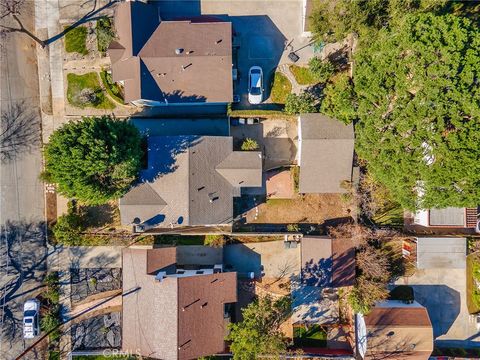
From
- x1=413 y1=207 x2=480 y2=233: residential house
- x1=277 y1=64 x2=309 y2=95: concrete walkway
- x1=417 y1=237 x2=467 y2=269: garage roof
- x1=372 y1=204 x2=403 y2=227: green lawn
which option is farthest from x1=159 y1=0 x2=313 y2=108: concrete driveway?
x1=417 y1=237 x2=467 y2=269: garage roof

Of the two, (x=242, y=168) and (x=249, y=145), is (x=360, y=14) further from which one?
(x=242, y=168)

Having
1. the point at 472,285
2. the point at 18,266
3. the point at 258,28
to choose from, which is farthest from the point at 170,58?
the point at 472,285

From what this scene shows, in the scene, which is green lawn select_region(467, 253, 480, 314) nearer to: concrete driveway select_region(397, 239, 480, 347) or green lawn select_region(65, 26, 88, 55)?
concrete driveway select_region(397, 239, 480, 347)

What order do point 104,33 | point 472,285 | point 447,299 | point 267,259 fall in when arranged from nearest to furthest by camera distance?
1. point 104,33
2. point 472,285
3. point 447,299
4. point 267,259

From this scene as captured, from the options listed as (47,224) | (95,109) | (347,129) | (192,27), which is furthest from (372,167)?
(47,224)

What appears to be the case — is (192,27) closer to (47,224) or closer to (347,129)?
(347,129)

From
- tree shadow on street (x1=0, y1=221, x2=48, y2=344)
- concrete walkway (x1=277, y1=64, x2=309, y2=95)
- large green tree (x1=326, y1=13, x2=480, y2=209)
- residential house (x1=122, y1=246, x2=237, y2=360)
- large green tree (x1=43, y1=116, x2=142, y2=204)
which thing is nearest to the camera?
large green tree (x1=326, y1=13, x2=480, y2=209)
